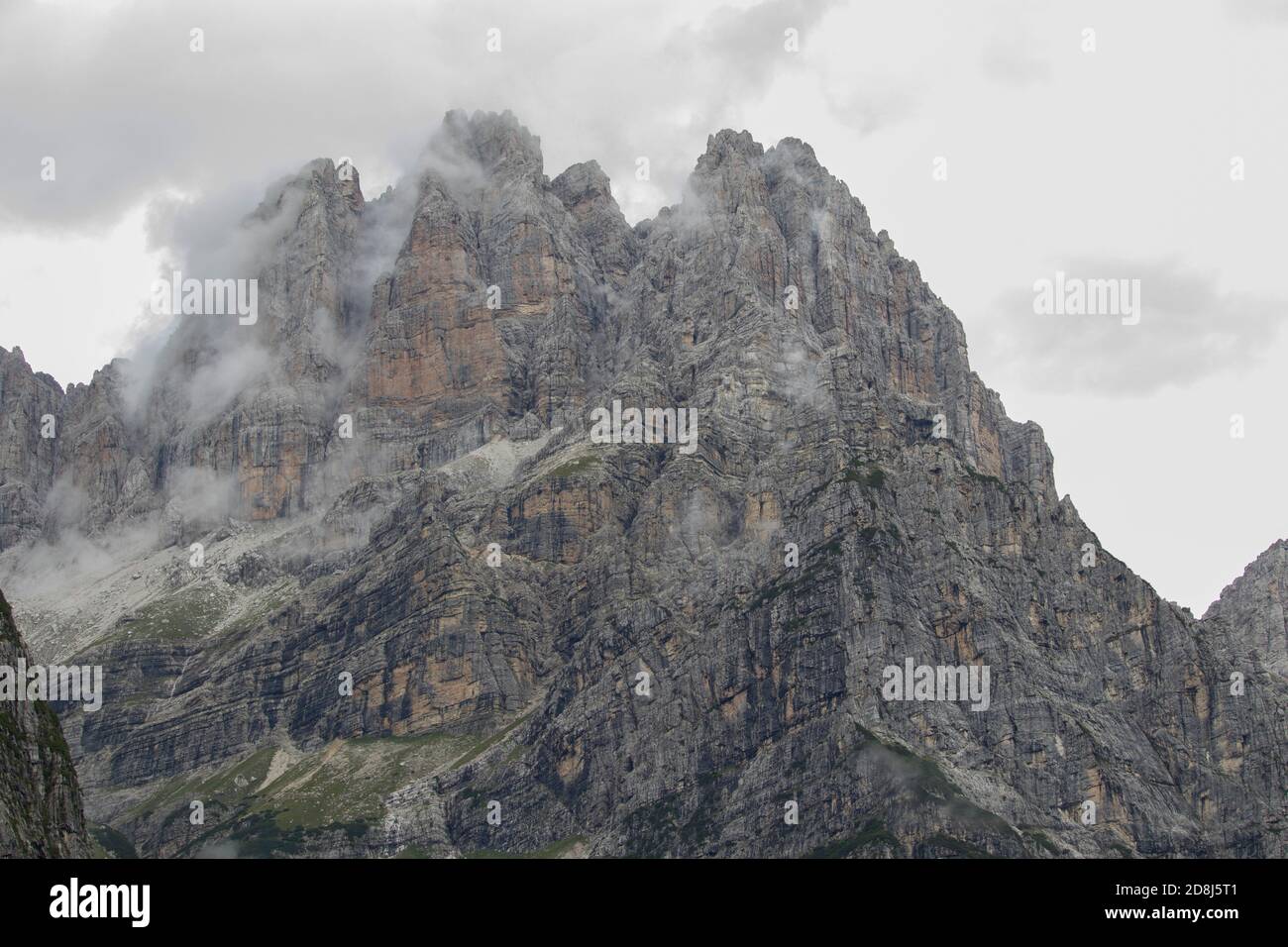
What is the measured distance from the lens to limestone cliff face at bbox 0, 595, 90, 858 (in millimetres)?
139125

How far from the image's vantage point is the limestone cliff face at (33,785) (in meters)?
139

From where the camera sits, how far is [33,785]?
149500 mm
